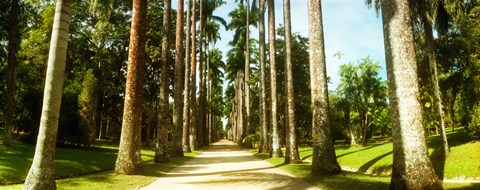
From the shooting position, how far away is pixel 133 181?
11.5m

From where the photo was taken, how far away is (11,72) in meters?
20.3

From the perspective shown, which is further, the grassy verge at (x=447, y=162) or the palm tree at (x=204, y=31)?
the palm tree at (x=204, y=31)

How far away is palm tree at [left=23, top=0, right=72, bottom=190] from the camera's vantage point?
817 centimetres

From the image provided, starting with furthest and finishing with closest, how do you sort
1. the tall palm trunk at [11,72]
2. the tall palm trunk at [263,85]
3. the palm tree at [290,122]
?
Answer: the tall palm trunk at [263,85] < the tall palm trunk at [11,72] < the palm tree at [290,122]

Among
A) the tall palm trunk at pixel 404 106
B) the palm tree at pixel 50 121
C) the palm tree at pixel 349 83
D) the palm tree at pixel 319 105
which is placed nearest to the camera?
the tall palm trunk at pixel 404 106

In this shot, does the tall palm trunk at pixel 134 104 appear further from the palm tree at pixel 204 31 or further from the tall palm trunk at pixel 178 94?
the palm tree at pixel 204 31

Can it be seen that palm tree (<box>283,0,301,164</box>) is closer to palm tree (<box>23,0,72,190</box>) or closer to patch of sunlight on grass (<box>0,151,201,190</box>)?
patch of sunlight on grass (<box>0,151,201,190</box>)

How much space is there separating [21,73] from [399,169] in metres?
30.0

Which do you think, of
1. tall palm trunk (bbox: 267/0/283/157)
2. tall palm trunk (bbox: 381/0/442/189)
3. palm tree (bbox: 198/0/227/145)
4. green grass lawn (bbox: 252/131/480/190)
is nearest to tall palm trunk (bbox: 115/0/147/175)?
green grass lawn (bbox: 252/131/480/190)

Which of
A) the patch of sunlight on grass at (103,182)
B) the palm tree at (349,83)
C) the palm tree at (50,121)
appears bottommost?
the patch of sunlight on grass at (103,182)

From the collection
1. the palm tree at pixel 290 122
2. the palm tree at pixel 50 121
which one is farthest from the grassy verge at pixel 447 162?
the palm tree at pixel 50 121

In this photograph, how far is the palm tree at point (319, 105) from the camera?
12922mm

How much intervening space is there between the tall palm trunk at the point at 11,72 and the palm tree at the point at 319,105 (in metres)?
16.4

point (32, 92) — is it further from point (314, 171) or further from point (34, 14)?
point (314, 171)
